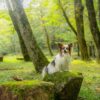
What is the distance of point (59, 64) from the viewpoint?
881 centimetres

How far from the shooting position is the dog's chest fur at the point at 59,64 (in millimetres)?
8731

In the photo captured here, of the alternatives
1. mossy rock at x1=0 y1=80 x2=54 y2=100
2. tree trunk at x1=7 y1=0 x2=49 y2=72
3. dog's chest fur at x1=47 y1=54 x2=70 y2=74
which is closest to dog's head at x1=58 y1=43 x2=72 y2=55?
dog's chest fur at x1=47 y1=54 x2=70 y2=74

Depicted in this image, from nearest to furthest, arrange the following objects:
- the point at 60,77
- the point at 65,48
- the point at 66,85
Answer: the point at 66,85 < the point at 60,77 < the point at 65,48

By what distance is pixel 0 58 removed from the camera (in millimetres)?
24828

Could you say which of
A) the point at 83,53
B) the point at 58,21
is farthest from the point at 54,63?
the point at 58,21

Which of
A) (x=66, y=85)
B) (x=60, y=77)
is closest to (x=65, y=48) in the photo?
(x=60, y=77)

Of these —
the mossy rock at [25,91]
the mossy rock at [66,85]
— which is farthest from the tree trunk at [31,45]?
the mossy rock at [25,91]

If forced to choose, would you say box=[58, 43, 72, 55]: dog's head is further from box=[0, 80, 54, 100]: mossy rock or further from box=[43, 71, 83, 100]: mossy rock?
box=[0, 80, 54, 100]: mossy rock

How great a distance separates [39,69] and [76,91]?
5571 mm

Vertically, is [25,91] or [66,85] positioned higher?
[25,91]

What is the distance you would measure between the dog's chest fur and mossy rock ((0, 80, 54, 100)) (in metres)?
2.40

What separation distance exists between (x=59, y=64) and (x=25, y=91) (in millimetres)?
2796

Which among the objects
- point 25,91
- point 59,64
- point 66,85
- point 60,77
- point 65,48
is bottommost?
point 66,85

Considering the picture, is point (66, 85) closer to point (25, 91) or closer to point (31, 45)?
point (25, 91)
